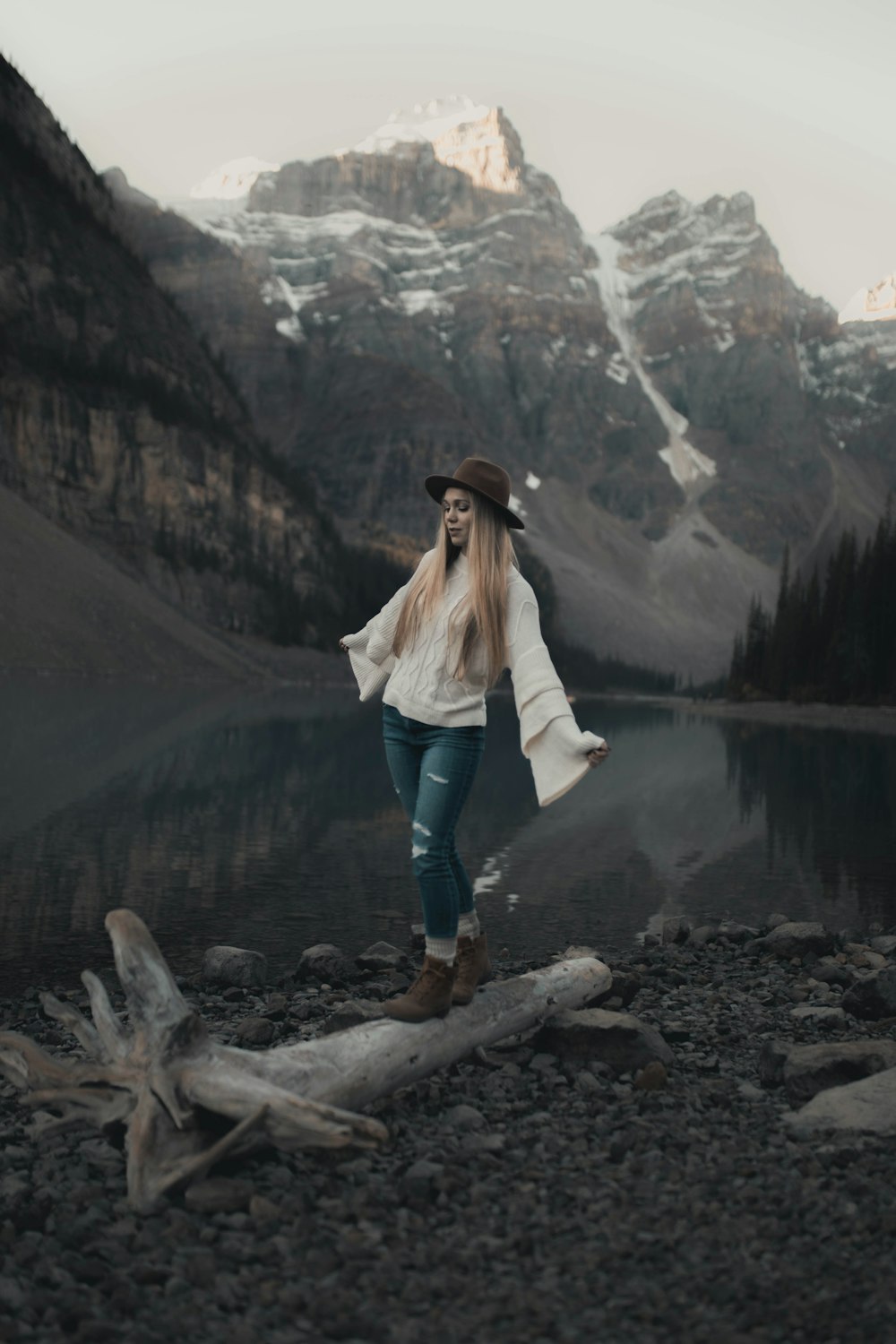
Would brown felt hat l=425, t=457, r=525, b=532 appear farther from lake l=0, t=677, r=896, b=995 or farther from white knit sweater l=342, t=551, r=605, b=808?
Answer: lake l=0, t=677, r=896, b=995

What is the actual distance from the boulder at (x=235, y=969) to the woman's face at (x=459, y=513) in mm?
4684

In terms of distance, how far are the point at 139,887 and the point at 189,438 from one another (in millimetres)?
138427

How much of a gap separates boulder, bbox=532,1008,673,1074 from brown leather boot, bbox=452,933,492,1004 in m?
0.70

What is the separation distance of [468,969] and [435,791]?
3.95ft

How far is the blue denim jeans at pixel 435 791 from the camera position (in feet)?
22.3

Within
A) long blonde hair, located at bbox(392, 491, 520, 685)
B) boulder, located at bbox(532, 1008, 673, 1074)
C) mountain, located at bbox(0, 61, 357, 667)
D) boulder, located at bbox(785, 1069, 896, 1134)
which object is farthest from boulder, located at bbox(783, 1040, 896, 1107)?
mountain, located at bbox(0, 61, 357, 667)

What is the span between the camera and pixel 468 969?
7.21 meters

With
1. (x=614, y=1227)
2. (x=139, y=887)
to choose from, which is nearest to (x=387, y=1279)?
(x=614, y=1227)

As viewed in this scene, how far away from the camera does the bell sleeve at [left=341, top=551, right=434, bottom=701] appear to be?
728cm

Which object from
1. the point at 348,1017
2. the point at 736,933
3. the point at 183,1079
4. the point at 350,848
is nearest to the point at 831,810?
the point at 350,848

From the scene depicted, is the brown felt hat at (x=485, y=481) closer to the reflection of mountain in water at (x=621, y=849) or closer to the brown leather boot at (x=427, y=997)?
the brown leather boot at (x=427, y=997)

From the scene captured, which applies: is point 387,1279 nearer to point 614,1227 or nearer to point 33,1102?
point 614,1227

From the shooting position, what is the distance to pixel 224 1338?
168 inches

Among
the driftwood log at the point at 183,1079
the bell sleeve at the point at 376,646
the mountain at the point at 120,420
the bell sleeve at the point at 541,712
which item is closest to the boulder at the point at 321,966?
the bell sleeve at the point at 376,646
